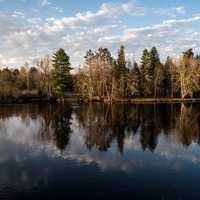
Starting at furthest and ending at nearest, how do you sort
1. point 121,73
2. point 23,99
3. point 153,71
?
point 153,71, point 121,73, point 23,99

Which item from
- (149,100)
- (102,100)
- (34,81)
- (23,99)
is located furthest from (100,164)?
(34,81)

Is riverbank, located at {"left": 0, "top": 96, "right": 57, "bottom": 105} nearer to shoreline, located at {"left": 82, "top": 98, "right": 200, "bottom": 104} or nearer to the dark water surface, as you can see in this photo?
shoreline, located at {"left": 82, "top": 98, "right": 200, "bottom": 104}

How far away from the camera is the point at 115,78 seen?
76562mm

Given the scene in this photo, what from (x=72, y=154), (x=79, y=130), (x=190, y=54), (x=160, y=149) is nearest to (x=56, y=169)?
(x=72, y=154)

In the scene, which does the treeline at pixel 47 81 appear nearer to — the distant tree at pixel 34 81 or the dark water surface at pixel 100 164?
the distant tree at pixel 34 81

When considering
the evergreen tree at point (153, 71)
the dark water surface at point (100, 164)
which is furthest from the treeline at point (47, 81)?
the dark water surface at point (100, 164)

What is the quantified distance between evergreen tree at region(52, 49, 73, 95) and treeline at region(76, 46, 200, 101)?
4.03 meters

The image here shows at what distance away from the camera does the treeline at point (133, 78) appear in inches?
2940

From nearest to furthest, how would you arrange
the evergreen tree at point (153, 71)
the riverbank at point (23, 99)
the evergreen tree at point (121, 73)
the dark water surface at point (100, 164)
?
the dark water surface at point (100, 164) < the riverbank at point (23, 99) < the evergreen tree at point (121, 73) < the evergreen tree at point (153, 71)

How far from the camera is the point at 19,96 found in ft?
240

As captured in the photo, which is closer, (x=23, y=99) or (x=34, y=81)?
(x=23, y=99)

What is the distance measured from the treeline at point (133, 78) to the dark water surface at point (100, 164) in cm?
4842

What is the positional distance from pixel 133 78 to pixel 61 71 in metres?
21.5

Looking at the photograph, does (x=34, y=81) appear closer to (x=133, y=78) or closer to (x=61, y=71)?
(x=61, y=71)
